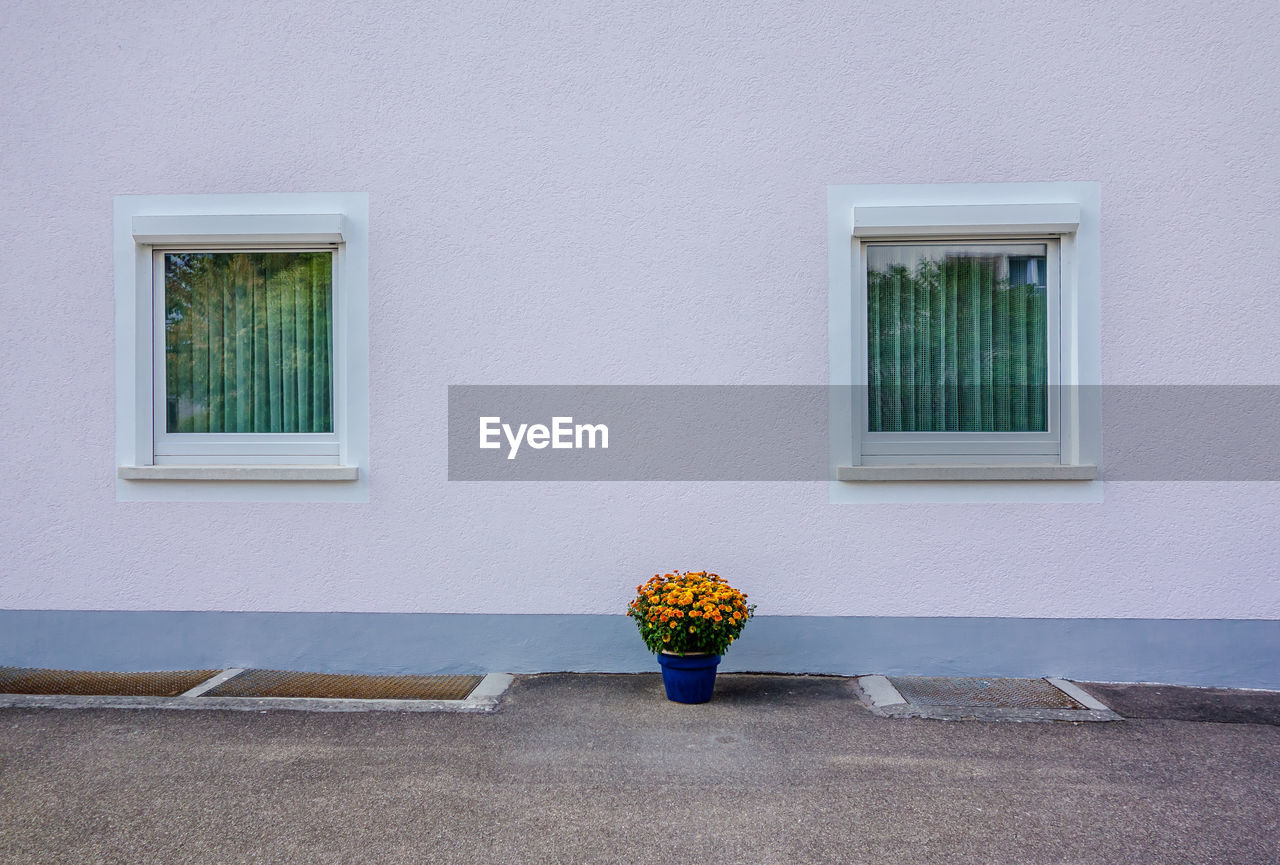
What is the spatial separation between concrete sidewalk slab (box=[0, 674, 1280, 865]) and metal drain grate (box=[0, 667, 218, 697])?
0.36 m

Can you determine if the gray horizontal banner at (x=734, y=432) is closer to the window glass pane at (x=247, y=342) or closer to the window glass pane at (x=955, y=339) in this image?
the window glass pane at (x=955, y=339)

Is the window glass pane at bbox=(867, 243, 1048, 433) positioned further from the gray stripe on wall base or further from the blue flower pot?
the blue flower pot

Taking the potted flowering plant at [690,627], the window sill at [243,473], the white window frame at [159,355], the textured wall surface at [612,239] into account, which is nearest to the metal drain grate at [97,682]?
the textured wall surface at [612,239]

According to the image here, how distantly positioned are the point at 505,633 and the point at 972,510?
2821mm

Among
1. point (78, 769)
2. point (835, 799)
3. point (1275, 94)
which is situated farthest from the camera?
point (1275, 94)

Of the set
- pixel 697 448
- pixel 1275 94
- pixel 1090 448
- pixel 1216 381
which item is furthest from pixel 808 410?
pixel 1275 94

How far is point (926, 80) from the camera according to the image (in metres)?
4.93

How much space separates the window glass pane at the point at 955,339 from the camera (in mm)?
5113

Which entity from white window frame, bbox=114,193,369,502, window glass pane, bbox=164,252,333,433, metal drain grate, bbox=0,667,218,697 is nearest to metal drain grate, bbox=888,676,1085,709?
white window frame, bbox=114,193,369,502

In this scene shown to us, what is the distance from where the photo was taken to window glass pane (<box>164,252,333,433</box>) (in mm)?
5262

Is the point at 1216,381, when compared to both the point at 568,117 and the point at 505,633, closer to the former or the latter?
the point at 568,117

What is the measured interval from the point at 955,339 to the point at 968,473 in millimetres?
842

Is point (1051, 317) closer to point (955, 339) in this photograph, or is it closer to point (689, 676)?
point (955, 339)

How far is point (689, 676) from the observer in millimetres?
4484
